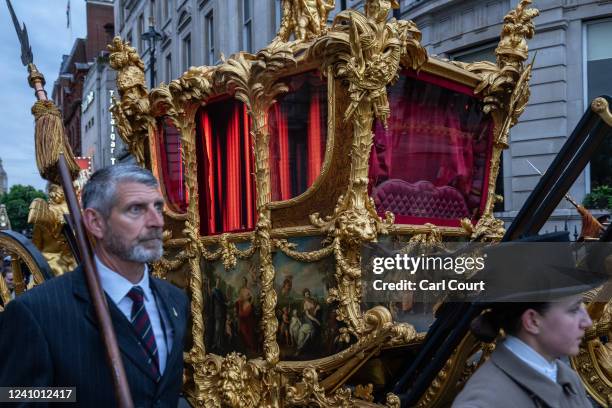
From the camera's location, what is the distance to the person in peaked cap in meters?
2.28

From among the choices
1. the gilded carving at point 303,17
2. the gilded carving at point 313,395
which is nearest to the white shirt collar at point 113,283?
the gilded carving at point 313,395

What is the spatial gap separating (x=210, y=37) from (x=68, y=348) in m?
22.3

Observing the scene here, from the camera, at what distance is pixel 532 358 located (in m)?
2.36

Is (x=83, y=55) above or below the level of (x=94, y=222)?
above

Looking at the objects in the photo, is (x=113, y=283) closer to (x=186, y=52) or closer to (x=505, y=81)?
(x=505, y=81)

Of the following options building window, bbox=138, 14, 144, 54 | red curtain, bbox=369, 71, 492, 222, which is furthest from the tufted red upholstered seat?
building window, bbox=138, 14, 144, 54

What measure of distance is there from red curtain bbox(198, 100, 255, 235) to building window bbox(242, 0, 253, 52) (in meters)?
15.0

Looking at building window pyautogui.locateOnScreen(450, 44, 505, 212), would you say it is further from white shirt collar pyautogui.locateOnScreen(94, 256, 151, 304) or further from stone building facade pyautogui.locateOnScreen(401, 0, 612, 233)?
white shirt collar pyautogui.locateOnScreen(94, 256, 151, 304)

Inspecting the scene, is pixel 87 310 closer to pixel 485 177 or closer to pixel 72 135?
pixel 485 177

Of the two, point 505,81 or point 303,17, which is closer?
point 505,81

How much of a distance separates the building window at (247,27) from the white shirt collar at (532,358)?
19.0m

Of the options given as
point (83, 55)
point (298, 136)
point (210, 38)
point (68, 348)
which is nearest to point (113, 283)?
point (68, 348)

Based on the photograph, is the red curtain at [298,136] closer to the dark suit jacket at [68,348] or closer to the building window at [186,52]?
the dark suit jacket at [68,348]

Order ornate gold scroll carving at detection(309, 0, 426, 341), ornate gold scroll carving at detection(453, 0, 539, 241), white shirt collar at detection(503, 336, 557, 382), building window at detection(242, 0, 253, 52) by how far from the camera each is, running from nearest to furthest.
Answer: white shirt collar at detection(503, 336, 557, 382) < ornate gold scroll carving at detection(309, 0, 426, 341) < ornate gold scroll carving at detection(453, 0, 539, 241) < building window at detection(242, 0, 253, 52)
